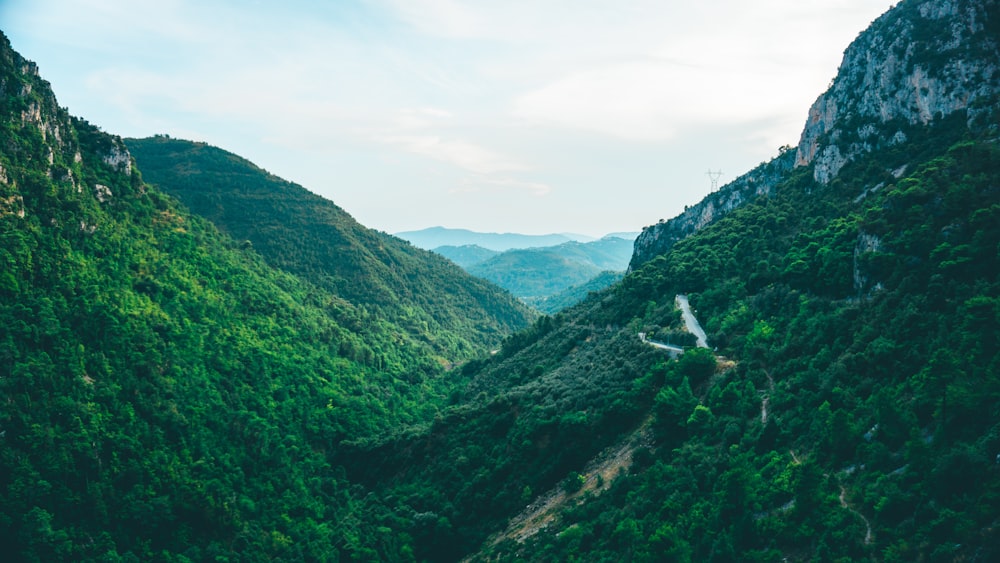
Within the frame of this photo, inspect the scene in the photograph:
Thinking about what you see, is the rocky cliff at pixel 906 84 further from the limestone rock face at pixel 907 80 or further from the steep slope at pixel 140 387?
the steep slope at pixel 140 387

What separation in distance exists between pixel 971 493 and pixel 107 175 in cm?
11375

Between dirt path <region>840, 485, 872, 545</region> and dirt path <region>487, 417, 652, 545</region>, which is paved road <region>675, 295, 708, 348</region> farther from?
dirt path <region>840, 485, 872, 545</region>

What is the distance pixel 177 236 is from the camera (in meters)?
95.8

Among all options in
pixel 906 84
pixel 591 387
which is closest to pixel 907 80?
pixel 906 84

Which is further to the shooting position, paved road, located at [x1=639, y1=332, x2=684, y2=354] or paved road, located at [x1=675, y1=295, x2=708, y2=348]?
paved road, located at [x1=675, y1=295, x2=708, y2=348]

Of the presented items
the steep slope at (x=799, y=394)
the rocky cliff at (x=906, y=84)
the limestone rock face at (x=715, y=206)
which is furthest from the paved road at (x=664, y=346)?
the limestone rock face at (x=715, y=206)

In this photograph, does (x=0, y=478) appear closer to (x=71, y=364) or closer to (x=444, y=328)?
(x=71, y=364)

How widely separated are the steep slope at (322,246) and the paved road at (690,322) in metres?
68.1

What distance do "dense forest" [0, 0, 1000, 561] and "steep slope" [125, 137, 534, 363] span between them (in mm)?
35043

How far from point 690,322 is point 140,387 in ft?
230

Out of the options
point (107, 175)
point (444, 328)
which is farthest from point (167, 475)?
point (444, 328)

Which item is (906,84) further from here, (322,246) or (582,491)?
(322,246)

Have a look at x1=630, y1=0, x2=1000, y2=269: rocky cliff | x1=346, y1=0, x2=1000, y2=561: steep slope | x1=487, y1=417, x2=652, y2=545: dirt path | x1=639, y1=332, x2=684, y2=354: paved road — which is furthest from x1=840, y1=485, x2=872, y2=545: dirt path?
x1=630, y1=0, x2=1000, y2=269: rocky cliff

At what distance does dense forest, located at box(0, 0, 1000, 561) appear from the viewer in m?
37.6
